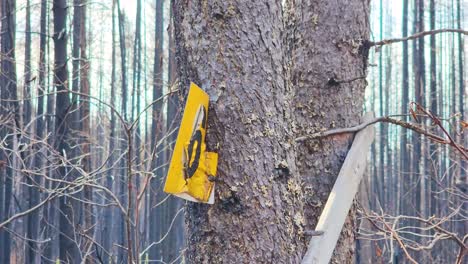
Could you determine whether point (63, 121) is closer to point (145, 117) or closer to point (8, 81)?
point (8, 81)

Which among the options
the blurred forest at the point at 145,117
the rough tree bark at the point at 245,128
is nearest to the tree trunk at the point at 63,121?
the blurred forest at the point at 145,117

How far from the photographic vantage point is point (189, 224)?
5.05 ft

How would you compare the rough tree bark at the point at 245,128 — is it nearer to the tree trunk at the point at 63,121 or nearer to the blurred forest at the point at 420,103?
the tree trunk at the point at 63,121

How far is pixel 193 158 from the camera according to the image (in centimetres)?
146

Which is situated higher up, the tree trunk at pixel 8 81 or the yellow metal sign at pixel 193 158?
the tree trunk at pixel 8 81

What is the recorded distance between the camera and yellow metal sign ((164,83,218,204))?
1431 millimetres

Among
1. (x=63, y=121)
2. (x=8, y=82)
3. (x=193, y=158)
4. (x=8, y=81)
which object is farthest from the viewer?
(x=8, y=81)

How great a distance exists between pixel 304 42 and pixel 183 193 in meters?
1.07

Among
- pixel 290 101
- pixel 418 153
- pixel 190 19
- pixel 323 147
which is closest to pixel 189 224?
pixel 290 101

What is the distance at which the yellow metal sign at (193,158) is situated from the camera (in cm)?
143

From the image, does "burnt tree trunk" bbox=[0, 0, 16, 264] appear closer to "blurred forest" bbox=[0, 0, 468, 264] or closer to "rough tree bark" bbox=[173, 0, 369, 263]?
"blurred forest" bbox=[0, 0, 468, 264]

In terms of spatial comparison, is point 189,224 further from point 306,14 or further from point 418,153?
point 418,153

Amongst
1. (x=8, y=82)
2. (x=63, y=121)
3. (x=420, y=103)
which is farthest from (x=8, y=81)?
(x=420, y=103)

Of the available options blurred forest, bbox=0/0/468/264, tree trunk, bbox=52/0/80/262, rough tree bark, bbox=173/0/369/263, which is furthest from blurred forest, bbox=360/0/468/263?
rough tree bark, bbox=173/0/369/263
